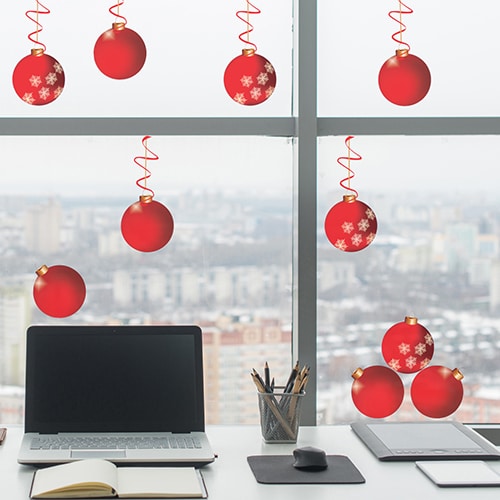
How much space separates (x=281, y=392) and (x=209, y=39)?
1.22 meters

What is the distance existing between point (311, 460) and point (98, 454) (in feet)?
1.73

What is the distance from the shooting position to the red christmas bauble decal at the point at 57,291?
2.49m

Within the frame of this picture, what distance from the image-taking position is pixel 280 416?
248 centimetres

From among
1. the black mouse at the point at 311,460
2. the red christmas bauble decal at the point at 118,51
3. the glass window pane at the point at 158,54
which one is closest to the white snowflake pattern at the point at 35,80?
the red christmas bauble decal at the point at 118,51

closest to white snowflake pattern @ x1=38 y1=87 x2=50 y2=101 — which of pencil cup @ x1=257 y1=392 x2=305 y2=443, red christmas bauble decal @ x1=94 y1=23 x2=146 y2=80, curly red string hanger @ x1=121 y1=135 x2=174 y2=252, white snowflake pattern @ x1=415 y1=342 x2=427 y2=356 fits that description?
red christmas bauble decal @ x1=94 y1=23 x2=146 y2=80

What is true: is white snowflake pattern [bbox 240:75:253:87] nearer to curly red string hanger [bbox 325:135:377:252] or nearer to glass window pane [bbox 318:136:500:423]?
curly red string hanger [bbox 325:135:377:252]

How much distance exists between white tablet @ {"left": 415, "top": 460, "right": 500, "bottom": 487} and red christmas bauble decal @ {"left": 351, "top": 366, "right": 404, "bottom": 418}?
319mm

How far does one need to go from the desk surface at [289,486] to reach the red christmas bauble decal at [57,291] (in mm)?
367

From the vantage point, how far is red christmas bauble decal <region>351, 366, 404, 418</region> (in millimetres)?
2586

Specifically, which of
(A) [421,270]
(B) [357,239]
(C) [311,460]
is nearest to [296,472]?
(C) [311,460]

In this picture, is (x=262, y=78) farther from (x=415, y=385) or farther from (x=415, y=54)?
(x=415, y=385)

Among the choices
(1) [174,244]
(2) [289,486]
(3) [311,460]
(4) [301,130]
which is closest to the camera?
(2) [289,486]

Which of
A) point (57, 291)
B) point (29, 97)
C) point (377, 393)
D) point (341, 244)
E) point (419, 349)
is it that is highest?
point (29, 97)

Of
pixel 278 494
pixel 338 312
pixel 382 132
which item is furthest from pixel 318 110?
pixel 278 494
